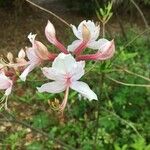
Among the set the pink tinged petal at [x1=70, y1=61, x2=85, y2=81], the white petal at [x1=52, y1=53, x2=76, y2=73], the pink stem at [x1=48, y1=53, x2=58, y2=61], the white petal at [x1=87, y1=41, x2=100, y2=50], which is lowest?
the pink tinged petal at [x1=70, y1=61, x2=85, y2=81]

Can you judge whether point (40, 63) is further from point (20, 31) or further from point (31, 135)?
point (20, 31)

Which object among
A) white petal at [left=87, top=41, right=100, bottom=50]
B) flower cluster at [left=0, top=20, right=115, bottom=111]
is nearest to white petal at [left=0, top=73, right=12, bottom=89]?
flower cluster at [left=0, top=20, right=115, bottom=111]

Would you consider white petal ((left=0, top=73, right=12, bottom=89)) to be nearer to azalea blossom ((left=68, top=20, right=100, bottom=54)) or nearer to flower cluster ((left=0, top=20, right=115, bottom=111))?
flower cluster ((left=0, top=20, right=115, bottom=111))

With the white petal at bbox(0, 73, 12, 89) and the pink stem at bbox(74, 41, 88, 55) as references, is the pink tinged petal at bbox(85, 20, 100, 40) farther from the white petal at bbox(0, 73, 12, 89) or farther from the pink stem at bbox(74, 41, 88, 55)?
the white petal at bbox(0, 73, 12, 89)

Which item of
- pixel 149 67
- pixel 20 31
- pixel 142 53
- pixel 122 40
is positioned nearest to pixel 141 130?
pixel 149 67

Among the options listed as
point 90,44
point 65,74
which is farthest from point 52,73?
point 90,44

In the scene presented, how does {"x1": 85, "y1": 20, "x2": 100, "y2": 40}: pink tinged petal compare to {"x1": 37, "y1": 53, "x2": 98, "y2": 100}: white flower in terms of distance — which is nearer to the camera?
{"x1": 37, "y1": 53, "x2": 98, "y2": 100}: white flower

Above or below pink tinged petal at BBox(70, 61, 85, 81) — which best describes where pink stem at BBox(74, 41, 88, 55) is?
above

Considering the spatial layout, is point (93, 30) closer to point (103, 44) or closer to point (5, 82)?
point (103, 44)
